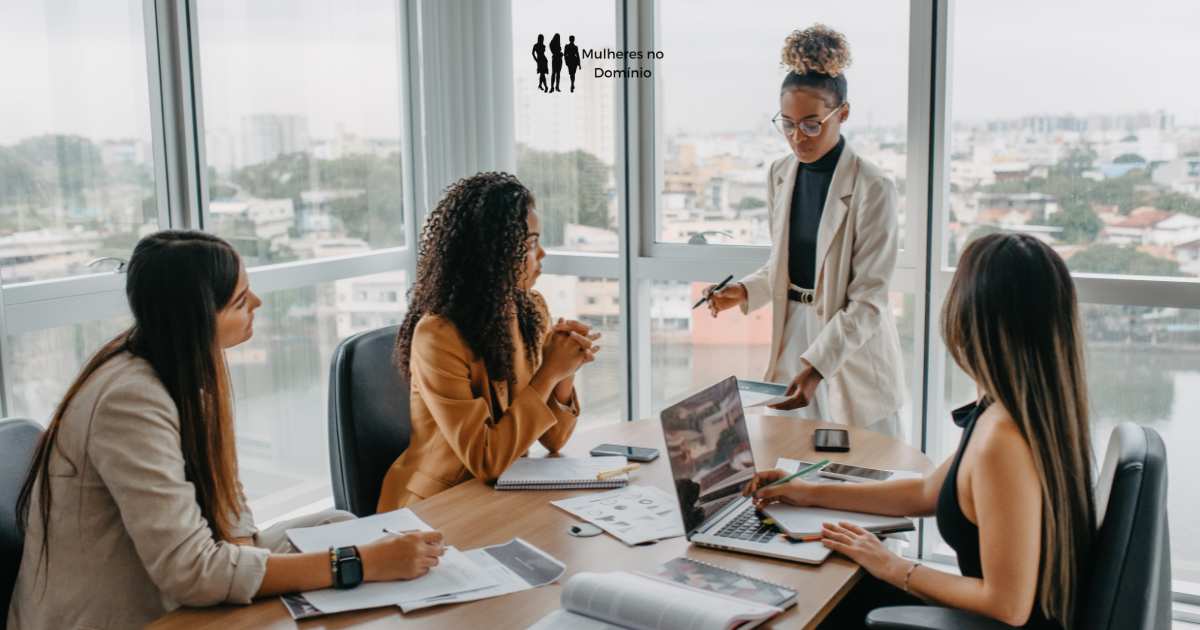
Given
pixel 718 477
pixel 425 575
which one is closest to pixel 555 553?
pixel 425 575

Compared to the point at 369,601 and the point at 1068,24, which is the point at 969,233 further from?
the point at 369,601

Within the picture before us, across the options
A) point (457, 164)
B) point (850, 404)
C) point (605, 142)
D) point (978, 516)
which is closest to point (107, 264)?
point (457, 164)

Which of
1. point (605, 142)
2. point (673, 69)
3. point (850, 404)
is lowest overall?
point (850, 404)

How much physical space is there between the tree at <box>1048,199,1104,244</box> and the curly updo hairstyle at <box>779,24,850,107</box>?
32.8 inches

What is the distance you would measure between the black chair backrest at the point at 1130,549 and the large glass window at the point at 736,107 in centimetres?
198

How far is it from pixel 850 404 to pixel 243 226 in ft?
6.48

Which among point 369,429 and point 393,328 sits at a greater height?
point 393,328

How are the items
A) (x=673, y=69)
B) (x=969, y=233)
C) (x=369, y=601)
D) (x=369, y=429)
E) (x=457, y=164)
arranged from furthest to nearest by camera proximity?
(x=457, y=164) < (x=673, y=69) < (x=969, y=233) < (x=369, y=429) < (x=369, y=601)

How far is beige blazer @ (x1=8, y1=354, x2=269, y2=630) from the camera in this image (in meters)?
1.54

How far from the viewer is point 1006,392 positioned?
1597mm

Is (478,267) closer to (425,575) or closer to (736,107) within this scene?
(425,575)

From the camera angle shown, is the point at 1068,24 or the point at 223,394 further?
the point at 1068,24

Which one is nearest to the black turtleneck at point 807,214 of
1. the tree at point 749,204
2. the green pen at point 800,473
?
the tree at point 749,204

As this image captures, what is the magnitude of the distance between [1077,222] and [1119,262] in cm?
17
